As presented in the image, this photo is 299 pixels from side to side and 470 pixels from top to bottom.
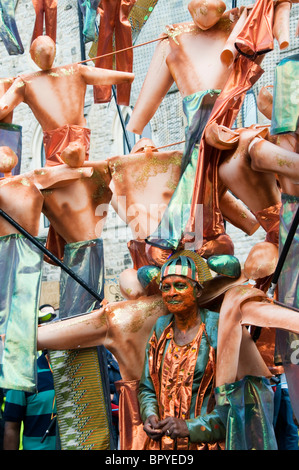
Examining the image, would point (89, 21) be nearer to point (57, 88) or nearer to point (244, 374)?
point (57, 88)

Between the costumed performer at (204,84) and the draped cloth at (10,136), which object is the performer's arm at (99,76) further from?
the draped cloth at (10,136)

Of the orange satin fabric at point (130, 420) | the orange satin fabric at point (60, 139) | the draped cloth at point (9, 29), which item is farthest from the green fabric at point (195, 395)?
the draped cloth at point (9, 29)

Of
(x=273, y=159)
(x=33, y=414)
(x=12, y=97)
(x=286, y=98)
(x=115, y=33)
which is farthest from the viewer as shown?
(x=115, y=33)

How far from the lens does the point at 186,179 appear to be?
4719 mm

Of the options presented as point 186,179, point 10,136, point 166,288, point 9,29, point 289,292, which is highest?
point 9,29

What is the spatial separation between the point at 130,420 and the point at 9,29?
10.5 ft

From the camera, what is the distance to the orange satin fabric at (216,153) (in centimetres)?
454

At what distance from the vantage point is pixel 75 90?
5.34 metres

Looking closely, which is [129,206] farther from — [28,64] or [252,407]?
[28,64]

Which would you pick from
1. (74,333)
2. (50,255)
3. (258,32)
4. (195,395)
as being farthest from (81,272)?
(258,32)

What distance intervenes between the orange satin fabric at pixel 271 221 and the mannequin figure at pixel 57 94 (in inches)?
53.0

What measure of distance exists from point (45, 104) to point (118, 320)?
5.02ft

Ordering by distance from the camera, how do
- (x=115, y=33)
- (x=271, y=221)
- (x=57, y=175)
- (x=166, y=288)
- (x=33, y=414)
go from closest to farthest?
(x=166, y=288), (x=271, y=221), (x=57, y=175), (x=33, y=414), (x=115, y=33)
